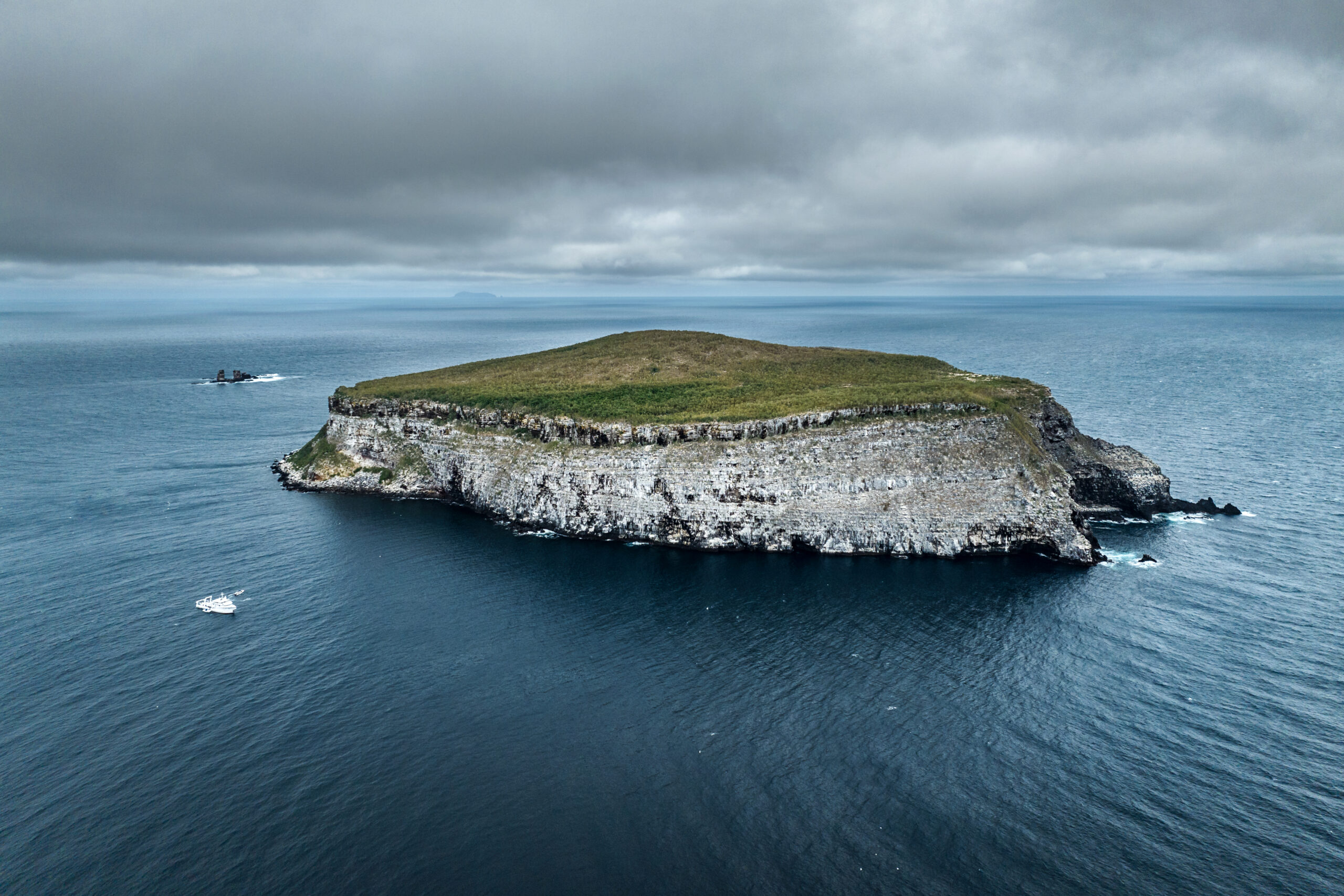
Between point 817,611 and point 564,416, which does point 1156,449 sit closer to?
point 817,611

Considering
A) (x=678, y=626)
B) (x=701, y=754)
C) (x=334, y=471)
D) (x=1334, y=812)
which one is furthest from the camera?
(x=334, y=471)

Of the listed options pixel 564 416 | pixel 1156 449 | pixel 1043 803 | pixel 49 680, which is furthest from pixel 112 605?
pixel 1156 449

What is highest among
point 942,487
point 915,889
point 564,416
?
point 564,416

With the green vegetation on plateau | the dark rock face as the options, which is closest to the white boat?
the green vegetation on plateau

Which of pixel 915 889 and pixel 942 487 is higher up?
pixel 942 487

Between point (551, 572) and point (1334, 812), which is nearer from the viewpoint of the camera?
point (1334, 812)

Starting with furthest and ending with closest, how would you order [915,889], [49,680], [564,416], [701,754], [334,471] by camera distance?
1. [334,471]
2. [564,416]
3. [49,680]
4. [701,754]
5. [915,889]

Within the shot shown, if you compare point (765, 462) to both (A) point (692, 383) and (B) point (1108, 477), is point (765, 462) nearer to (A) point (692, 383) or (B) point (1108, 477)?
(A) point (692, 383)

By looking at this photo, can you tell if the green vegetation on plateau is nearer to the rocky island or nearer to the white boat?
the rocky island
